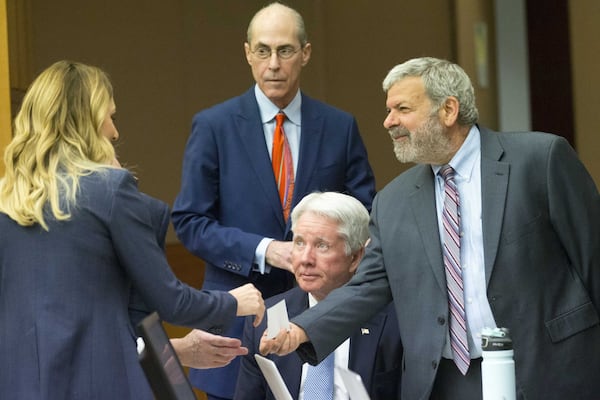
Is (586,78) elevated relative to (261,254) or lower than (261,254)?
elevated

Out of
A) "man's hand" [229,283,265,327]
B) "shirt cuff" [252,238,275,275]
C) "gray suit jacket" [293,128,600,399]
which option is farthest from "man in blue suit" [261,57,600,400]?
"shirt cuff" [252,238,275,275]

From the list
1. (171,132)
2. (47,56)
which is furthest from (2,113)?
(171,132)

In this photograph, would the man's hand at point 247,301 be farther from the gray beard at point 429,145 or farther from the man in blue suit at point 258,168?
the man in blue suit at point 258,168

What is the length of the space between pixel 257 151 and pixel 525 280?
139 centimetres

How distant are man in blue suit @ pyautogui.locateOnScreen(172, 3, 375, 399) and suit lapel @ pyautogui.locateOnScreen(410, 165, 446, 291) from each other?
0.77 meters

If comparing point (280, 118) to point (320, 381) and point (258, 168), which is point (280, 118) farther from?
point (320, 381)

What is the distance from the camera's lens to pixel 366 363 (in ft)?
14.6

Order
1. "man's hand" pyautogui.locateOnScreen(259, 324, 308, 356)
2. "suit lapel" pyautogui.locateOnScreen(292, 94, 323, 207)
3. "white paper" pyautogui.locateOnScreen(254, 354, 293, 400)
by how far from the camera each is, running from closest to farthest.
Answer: "white paper" pyautogui.locateOnScreen(254, 354, 293, 400) → "man's hand" pyautogui.locateOnScreen(259, 324, 308, 356) → "suit lapel" pyautogui.locateOnScreen(292, 94, 323, 207)

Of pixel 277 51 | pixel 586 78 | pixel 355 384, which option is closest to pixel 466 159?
pixel 277 51

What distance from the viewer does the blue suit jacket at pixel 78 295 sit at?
353cm

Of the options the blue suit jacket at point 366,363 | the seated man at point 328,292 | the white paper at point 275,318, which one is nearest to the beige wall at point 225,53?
the seated man at point 328,292

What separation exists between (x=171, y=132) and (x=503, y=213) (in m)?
4.95

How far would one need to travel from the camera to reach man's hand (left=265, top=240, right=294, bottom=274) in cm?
480

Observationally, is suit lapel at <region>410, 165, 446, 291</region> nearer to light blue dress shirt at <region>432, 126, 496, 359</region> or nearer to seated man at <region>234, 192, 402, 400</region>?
light blue dress shirt at <region>432, 126, 496, 359</region>
